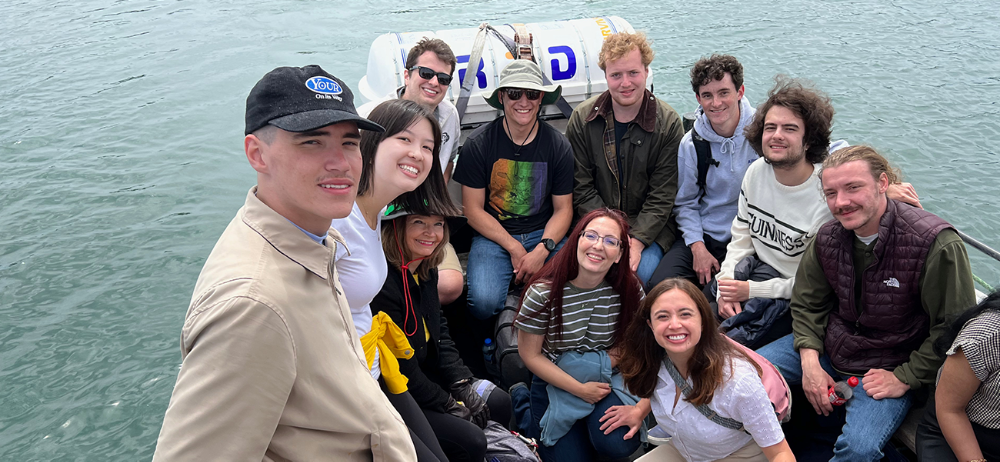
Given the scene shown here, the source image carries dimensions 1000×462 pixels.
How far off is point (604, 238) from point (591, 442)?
0.89m

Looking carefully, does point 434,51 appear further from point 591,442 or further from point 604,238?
point 591,442

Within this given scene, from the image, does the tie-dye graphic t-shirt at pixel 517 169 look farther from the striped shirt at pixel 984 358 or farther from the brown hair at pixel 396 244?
the striped shirt at pixel 984 358

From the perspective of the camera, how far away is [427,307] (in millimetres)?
2787

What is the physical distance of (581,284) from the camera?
2.91 meters

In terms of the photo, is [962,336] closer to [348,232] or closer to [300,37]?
[348,232]

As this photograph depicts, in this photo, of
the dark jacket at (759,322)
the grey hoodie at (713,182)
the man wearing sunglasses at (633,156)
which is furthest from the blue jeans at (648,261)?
the dark jacket at (759,322)

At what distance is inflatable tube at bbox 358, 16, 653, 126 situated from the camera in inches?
171

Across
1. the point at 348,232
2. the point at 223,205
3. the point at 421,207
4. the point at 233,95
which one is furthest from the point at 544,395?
the point at 233,95

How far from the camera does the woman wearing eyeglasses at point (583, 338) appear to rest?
112 inches

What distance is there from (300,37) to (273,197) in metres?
10.9

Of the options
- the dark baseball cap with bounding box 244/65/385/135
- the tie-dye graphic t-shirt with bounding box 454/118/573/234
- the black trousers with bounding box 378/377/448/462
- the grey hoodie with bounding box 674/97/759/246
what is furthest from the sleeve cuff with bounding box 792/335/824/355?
the dark baseball cap with bounding box 244/65/385/135

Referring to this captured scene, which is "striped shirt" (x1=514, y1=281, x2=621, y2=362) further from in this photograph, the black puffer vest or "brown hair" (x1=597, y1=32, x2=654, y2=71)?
"brown hair" (x1=597, y1=32, x2=654, y2=71)

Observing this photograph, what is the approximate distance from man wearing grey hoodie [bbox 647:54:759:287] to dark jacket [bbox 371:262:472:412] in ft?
4.14

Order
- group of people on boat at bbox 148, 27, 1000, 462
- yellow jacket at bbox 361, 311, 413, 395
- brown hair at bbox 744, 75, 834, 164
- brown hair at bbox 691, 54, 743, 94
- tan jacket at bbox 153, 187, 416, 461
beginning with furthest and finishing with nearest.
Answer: brown hair at bbox 691, 54, 743, 94 → brown hair at bbox 744, 75, 834, 164 → yellow jacket at bbox 361, 311, 413, 395 → group of people on boat at bbox 148, 27, 1000, 462 → tan jacket at bbox 153, 187, 416, 461
